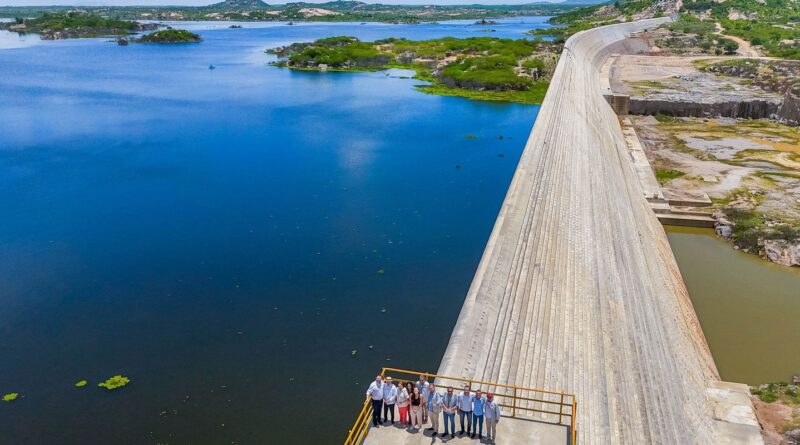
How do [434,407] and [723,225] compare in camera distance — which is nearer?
[434,407]

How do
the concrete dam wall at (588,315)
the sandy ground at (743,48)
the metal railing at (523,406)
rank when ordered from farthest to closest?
the sandy ground at (743,48) → the concrete dam wall at (588,315) → the metal railing at (523,406)

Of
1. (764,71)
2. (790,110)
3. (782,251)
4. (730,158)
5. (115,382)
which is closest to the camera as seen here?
(115,382)

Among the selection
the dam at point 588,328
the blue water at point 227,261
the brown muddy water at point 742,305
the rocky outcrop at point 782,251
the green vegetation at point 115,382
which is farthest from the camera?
the rocky outcrop at point 782,251

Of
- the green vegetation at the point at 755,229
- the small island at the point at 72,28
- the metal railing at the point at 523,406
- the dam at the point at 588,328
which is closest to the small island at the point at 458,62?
the green vegetation at the point at 755,229

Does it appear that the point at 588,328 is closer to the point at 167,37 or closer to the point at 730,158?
the point at 730,158

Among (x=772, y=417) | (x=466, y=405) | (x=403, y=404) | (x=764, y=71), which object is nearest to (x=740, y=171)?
(x=772, y=417)

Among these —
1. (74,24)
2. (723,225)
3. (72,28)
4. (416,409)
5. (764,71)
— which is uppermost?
(74,24)

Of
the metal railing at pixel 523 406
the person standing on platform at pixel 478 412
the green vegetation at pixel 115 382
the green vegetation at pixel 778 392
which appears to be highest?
the person standing on platform at pixel 478 412

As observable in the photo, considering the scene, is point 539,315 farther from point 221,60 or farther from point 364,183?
point 221,60

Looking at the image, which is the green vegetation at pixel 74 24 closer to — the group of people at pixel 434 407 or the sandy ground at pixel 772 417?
the group of people at pixel 434 407
